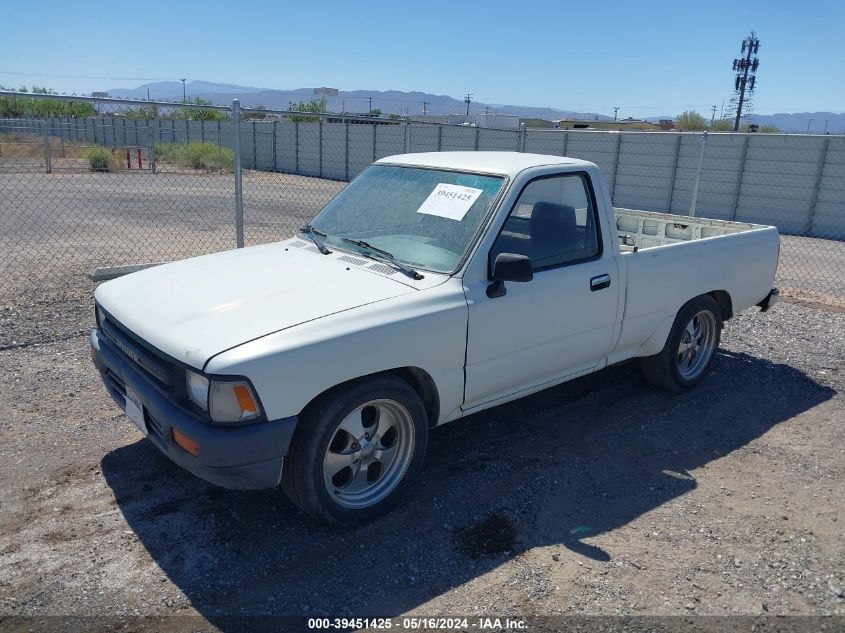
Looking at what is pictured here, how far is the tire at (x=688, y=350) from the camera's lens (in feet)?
17.6

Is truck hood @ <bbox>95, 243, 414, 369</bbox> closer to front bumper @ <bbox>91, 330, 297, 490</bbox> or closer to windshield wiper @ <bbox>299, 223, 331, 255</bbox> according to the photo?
windshield wiper @ <bbox>299, 223, 331, 255</bbox>

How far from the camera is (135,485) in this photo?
3939 millimetres

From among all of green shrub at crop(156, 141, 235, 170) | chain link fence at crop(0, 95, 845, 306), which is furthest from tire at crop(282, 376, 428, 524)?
green shrub at crop(156, 141, 235, 170)

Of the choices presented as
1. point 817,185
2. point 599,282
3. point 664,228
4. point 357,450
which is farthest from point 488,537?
point 817,185

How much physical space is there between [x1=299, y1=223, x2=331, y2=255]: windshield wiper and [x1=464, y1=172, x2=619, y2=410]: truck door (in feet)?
3.43

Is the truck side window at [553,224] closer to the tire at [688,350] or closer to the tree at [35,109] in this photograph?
the tire at [688,350]

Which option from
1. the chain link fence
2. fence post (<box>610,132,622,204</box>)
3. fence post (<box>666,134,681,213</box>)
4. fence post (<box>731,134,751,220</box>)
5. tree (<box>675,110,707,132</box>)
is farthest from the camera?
tree (<box>675,110,707,132</box>)

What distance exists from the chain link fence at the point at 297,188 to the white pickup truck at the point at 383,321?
282 cm

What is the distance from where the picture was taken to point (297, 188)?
80.5 feet

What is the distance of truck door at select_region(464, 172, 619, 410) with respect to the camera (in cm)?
391

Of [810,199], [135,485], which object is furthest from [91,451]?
[810,199]

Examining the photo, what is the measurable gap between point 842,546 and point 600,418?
179cm

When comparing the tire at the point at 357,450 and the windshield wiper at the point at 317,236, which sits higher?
the windshield wiper at the point at 317,236

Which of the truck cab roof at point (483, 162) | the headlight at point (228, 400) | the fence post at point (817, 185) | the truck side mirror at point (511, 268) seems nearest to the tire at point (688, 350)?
the truck cab roof at point (483, 162)
